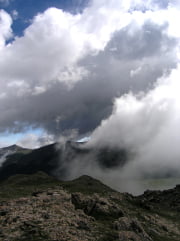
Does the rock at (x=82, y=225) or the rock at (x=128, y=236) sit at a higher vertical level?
the rock at (x=82, y=225)

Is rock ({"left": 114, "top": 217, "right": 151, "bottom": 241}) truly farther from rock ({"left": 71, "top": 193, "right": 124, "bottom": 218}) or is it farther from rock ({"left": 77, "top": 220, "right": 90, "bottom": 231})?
rock ({"left": 71, "top": 193, "right": 124, "bottom": 218})

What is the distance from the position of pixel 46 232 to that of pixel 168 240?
45491 mm

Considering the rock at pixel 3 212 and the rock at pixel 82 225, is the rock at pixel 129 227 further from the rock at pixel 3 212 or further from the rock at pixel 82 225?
the rock at pixel 3 212

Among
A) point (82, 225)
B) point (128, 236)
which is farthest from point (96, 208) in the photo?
point (128, 236)

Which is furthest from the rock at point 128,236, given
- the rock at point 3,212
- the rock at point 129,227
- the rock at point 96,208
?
the rock at point 3,212

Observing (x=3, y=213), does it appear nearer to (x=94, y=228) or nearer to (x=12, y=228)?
(x=12, y=228)

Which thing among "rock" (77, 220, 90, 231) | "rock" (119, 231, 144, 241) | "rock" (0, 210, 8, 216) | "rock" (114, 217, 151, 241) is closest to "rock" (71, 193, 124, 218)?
"rock" (114, 217, 151, 241)

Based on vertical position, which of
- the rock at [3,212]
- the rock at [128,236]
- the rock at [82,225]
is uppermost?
the rock at [3,212]

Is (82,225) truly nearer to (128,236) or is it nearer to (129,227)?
(128,236)

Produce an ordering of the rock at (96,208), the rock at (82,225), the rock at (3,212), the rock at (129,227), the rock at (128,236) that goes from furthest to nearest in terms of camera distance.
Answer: the rock at (96,208), the rock at (3,212), the rock at (129,227), the rock at (82,225), the rock at (128,236)

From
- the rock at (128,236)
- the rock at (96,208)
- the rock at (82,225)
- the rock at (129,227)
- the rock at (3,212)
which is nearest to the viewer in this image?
the rock at (128,236)

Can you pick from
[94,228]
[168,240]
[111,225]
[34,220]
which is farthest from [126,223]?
[34,220]

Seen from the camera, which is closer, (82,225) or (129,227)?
(82,225)

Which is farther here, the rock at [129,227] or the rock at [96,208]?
the rock at [96,208]
